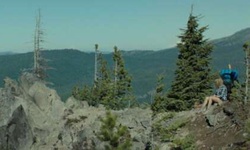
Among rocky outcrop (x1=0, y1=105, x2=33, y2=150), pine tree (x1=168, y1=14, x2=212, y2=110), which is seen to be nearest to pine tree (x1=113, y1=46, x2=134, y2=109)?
pine tree (x1=168, y1=14, x2=212, y2=110)

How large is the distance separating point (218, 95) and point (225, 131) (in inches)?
79.2

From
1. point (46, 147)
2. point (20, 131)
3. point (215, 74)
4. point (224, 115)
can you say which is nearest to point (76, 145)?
point (46, 147)

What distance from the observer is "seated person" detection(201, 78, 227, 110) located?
2384cm

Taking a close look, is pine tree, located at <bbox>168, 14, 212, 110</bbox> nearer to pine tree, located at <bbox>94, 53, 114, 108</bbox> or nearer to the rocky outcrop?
the rocky outcrop

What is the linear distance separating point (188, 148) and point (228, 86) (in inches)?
153

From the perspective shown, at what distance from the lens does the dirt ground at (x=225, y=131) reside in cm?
2291

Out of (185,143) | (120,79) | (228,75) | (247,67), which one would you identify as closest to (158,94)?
(185,143)

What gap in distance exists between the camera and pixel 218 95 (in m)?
25.0

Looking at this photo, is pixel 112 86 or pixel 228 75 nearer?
pixel 228 75

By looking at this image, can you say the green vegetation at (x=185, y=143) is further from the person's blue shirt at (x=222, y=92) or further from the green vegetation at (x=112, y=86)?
the green vegetation at (x=112, y=86)

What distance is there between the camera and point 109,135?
66.5ft

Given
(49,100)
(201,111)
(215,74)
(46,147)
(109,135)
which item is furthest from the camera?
(215,74)

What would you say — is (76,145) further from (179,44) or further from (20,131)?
(179,44)

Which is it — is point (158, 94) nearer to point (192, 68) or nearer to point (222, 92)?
point (222, 92)
